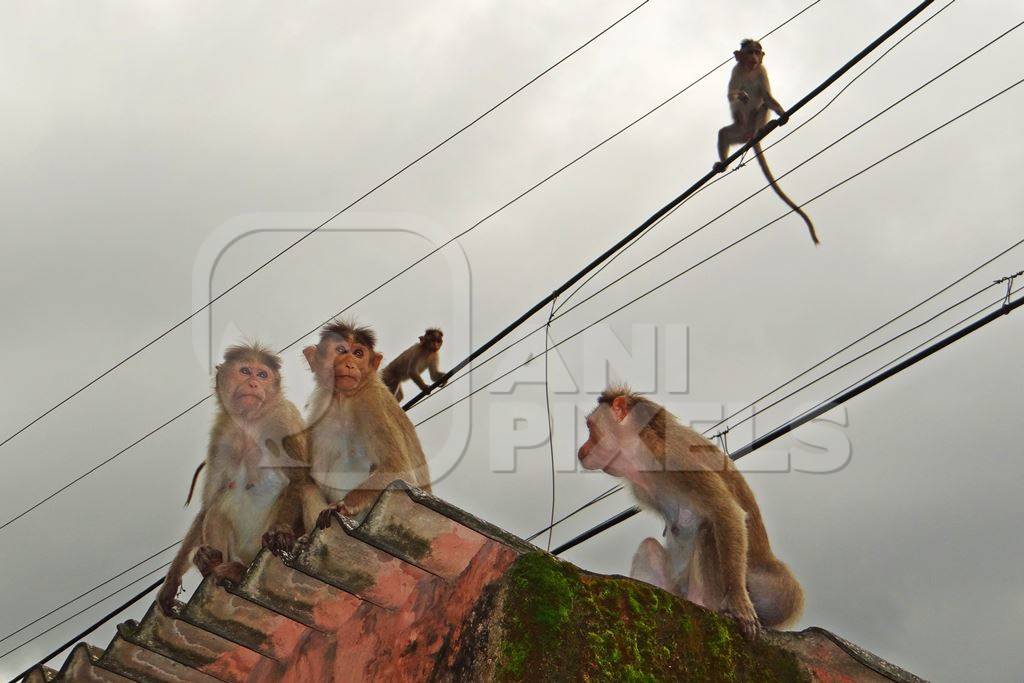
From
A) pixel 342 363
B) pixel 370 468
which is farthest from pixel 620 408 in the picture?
pixel 342 363

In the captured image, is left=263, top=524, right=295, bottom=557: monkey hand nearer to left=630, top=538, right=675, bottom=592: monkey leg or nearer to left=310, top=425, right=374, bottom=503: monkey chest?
left=310, top=425, right=374, bottom=503: monkey chest

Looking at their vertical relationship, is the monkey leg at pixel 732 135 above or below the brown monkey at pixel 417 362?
above

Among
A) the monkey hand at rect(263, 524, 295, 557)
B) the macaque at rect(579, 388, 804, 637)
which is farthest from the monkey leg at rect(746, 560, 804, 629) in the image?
the monkey hand at rect(263, 524, 295, 557)

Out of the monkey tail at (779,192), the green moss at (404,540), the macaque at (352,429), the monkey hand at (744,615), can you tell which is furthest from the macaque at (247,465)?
the monkey tail at (779,192)

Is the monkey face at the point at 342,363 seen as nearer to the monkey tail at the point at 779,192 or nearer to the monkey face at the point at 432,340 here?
the monkey tail at the point at 779,192

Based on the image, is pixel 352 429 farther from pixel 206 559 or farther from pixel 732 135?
pixel 732 135

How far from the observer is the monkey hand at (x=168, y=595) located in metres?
5.17

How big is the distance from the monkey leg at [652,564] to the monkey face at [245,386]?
2.08 meters

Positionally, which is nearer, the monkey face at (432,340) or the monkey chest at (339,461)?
the monkey chest at (339,461)

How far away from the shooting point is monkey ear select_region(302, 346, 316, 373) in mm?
6875

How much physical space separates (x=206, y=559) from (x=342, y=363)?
1394mm

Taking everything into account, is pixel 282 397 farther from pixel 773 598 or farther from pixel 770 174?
pixel 770 174

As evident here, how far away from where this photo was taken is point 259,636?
203 inches

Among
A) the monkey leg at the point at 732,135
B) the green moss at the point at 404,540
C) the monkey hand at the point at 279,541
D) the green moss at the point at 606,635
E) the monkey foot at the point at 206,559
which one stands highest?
the monkey leg at the point at 732,135
